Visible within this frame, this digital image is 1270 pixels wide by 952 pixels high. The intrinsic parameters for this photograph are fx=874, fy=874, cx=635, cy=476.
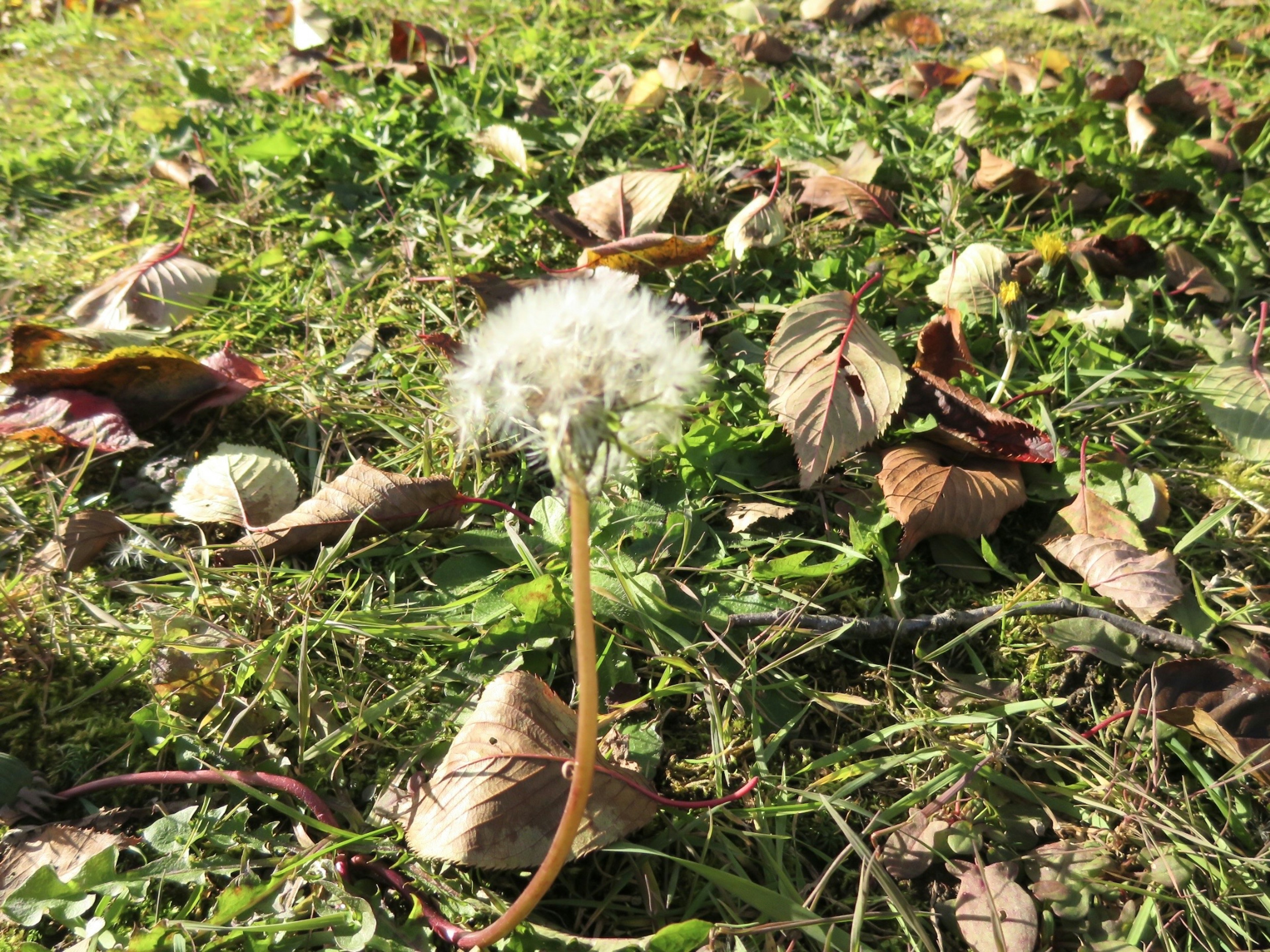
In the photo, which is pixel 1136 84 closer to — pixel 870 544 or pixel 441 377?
pixel 870 544

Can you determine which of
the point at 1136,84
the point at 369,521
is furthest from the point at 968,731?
the point at 1136,84

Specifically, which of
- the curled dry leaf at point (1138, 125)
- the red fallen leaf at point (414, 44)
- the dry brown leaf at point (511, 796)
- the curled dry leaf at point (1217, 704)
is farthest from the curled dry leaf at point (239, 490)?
the curled dry leaf at point (1138, 125)

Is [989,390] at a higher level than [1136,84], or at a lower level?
lower

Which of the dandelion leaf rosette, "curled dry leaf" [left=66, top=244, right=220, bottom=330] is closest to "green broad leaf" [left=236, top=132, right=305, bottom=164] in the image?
"curled dry leaf" [left=66, top=244, right=220, bottom=330]

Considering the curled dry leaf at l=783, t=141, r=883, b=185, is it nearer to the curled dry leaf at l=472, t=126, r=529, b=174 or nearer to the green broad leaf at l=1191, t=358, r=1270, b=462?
the curled dry leaf at l=472, t=126, r=529, b=174

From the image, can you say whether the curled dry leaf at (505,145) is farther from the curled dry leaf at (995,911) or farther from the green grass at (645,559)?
the curled dry leaf at (995,911)

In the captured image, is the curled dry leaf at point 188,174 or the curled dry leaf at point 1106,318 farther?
the curled dry leaf at point 188,174
